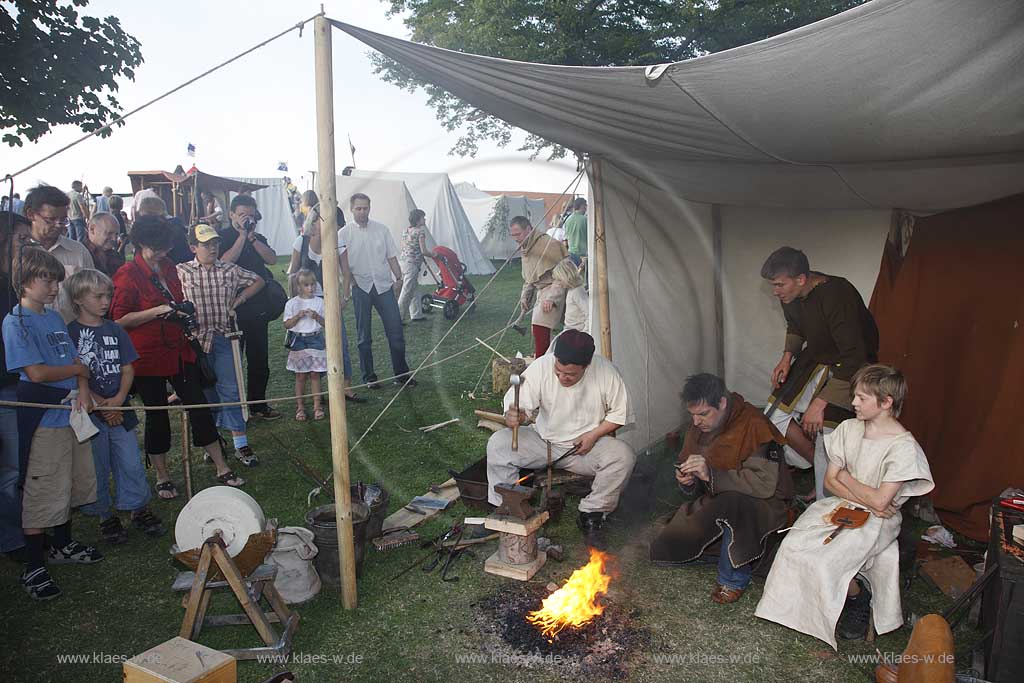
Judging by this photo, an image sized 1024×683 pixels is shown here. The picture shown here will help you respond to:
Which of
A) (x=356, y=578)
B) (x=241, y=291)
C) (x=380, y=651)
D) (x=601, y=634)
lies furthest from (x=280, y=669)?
(x=241, y=291)

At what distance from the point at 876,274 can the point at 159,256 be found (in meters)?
5.31

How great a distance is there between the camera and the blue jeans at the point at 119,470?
387cm

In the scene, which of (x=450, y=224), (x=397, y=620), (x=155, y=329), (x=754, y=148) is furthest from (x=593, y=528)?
(x=450, y=224)

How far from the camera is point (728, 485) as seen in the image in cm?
349

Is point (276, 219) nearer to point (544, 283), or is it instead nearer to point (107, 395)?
point (544, 283)

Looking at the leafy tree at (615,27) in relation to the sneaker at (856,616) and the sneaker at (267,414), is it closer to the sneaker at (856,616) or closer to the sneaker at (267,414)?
the sneaker at (267,414)

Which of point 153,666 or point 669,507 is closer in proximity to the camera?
point 153,666

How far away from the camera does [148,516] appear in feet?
13.3

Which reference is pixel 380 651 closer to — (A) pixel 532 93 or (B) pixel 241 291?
(A) pixel 532 93

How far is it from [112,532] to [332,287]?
2.18m

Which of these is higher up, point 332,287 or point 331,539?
point 332,287

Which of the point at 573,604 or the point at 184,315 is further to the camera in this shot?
the point at 184,315

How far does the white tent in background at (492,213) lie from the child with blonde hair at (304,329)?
8163 mm

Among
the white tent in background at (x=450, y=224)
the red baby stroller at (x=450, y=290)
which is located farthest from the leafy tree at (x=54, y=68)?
the white tent in background at (x=450, y=224)
